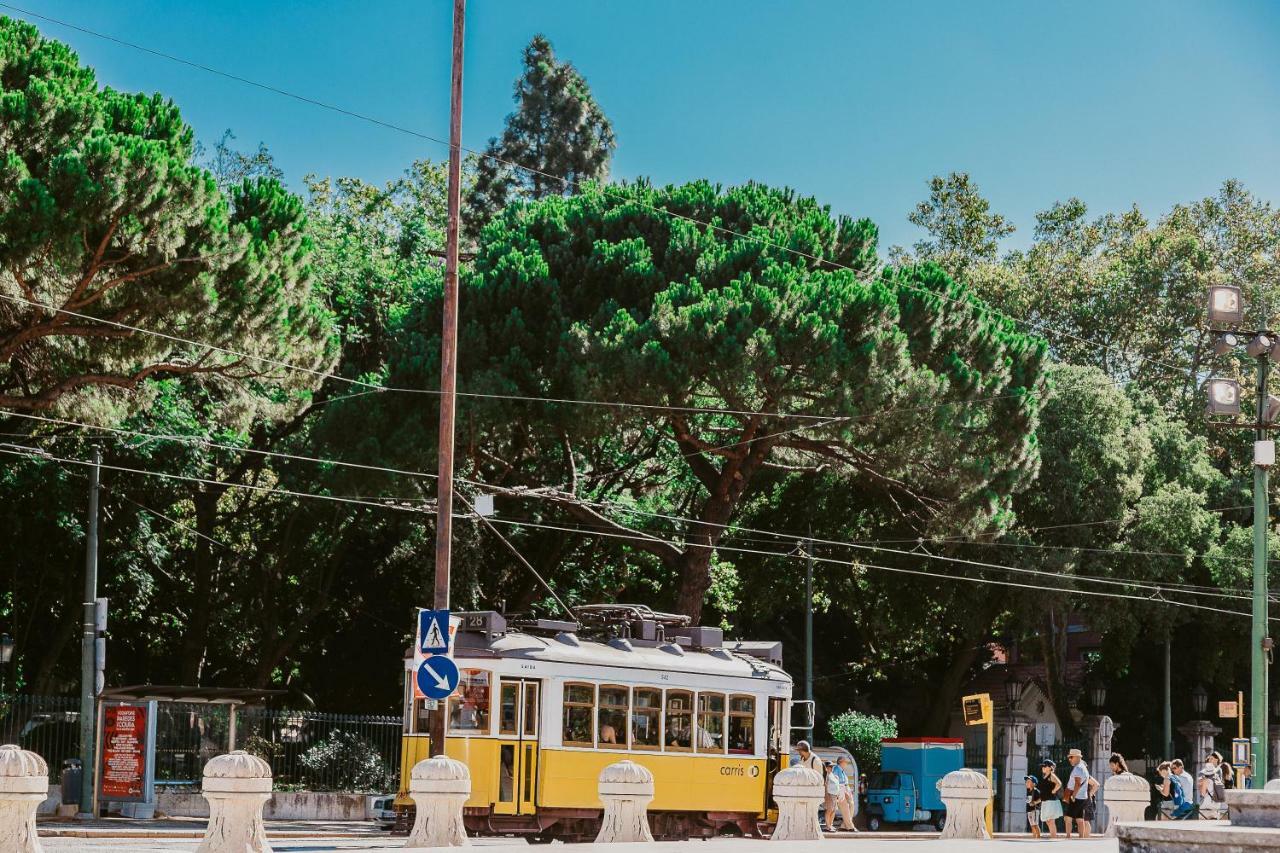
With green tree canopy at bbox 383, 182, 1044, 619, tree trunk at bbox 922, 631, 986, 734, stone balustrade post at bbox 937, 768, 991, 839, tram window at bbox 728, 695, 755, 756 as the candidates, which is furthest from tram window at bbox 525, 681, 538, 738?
tree trunk at bbox 922, 631, 986, 734

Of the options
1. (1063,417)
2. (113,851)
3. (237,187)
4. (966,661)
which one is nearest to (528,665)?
(113,851)

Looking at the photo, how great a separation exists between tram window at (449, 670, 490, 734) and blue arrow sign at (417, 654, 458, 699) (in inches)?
132

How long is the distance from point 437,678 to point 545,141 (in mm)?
43389

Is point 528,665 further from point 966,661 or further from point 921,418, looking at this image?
point 966,661

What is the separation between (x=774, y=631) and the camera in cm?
4638

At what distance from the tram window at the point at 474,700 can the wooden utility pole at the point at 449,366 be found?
438 mm

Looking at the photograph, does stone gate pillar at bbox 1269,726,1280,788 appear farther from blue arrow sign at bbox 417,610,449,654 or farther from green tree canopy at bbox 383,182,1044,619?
blue arrow sign at bbox 417,610,449,654

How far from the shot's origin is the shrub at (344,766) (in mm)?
28484

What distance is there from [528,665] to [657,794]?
2807mm

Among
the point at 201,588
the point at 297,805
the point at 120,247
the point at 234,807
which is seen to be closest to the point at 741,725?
the point at 297,805

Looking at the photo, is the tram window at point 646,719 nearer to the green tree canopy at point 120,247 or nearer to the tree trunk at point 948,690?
the green tree canopy at point 120,247

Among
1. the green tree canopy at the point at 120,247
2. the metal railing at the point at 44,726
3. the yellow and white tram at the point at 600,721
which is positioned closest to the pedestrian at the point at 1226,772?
the yellow and white tram at the point at 600,721

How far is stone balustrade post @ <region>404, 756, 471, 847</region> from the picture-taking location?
15289mm

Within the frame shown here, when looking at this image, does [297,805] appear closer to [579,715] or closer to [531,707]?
[579,715]
